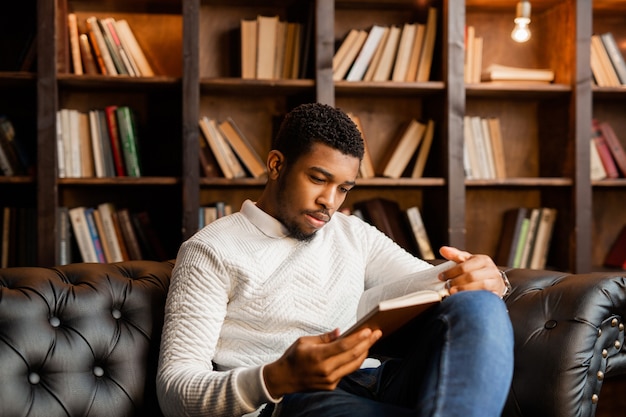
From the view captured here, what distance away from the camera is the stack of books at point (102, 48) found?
296 centimetres

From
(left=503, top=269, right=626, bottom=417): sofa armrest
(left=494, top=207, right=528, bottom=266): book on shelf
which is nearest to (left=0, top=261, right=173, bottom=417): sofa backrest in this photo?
(left=503, top=269, right=626, bottom=417): sofa armrest

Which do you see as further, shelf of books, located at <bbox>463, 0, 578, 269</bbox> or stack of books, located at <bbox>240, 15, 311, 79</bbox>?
shelf of books, located at <bbox>463, 0, 578, 269</bbox>

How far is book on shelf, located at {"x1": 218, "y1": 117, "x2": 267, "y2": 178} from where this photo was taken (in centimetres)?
306

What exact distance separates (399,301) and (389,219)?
1.96 meters

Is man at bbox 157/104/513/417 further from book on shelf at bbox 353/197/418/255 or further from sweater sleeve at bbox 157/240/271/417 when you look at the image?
book on shelf at bbox 353/197/418/255

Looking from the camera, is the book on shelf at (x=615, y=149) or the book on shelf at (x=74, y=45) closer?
the book on shelf at (x=74, y=45)

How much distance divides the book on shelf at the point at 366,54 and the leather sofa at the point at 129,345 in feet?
5.11

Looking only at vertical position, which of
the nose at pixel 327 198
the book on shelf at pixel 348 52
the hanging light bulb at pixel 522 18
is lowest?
the nose at pixel 327 198

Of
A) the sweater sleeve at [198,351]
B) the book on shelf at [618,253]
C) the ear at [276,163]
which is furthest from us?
the book on shelf at [618,253]

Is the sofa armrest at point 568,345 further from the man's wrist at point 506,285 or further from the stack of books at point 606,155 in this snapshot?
the stack of books at point 606,155

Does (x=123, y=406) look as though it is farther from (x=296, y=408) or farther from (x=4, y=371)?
(x=296, y=408)

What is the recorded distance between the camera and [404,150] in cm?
321

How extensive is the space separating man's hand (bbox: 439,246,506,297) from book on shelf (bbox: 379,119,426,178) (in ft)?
5.38

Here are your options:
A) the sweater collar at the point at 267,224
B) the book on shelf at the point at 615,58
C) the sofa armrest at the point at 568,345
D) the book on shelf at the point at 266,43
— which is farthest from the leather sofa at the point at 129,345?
the book on shelf at the point at 615,58
